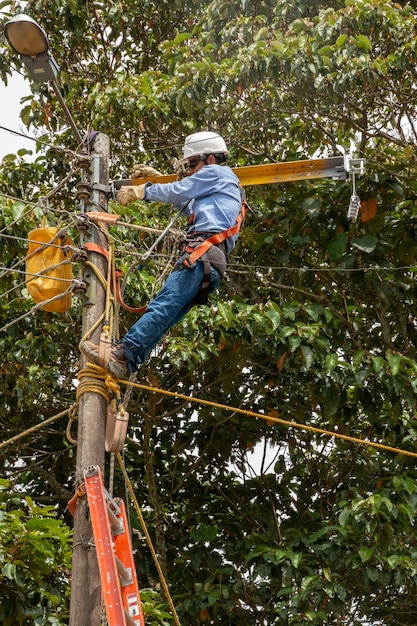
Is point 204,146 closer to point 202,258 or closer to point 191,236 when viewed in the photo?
point 191,236

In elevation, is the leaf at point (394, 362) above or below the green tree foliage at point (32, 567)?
above

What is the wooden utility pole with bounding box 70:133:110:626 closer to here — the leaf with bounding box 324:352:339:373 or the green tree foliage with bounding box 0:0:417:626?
the green tree foliage with bounding box 0:0:417:626

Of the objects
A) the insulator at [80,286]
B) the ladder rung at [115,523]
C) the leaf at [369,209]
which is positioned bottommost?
the ladder rung at [115,523]

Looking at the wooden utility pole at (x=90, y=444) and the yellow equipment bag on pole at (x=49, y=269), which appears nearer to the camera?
the wooden utility pole at (x=90, y=444)

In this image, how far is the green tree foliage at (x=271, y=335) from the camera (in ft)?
24.3

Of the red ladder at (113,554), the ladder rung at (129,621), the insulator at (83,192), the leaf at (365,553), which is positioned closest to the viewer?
the red ladder at (113,554)

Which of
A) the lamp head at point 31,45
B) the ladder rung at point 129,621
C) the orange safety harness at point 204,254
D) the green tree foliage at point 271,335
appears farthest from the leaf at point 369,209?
the ladder rung at point 129,621

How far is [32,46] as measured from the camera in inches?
205

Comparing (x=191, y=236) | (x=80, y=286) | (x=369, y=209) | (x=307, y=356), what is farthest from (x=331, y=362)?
(x=80, y=286)

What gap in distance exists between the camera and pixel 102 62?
988 cm

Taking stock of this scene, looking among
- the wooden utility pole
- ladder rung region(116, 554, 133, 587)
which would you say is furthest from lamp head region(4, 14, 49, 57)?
ladder rung region(116, 554, 133, 587)

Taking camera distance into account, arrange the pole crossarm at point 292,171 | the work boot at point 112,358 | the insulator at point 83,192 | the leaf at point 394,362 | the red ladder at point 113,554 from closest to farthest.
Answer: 1. the red ladder at point 113,554
2. the work boot at point 112,358
3. the insulator at point 83,192
4. the pole crossarm at point 292,171
5. the leaf at point 394,362

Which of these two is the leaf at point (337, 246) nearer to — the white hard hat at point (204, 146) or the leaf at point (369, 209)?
the leaf at point (369, 209)

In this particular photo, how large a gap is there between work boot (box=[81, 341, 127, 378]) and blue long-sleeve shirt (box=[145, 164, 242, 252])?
820 millimetres
